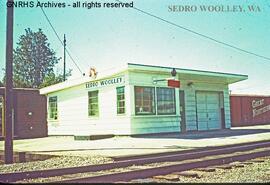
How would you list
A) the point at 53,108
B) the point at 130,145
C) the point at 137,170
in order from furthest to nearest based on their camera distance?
the point at 53,108 < the point at 130,145 < the point at 137,170

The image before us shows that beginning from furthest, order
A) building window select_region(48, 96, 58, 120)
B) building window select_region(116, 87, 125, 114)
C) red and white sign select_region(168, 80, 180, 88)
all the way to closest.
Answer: building window select_region(48, 96, 58, 120)
red and white sign select_region(168, 80, 180, 88)
building window select_region(116, 87, 125, 114)

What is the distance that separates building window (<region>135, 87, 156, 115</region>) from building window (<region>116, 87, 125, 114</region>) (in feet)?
2.14

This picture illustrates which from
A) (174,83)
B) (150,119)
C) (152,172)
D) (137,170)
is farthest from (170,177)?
(174,83)

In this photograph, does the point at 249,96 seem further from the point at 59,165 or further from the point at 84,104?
the point at 59,165

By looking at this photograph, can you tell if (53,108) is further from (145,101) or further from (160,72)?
(160,72)

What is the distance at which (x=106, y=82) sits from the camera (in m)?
17.9

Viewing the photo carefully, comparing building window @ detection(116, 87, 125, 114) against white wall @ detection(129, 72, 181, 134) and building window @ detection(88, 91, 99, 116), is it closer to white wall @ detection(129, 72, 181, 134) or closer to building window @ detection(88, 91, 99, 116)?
white wall @ detection(129, 72, 181, 134)

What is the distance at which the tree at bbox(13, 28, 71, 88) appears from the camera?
31781mm

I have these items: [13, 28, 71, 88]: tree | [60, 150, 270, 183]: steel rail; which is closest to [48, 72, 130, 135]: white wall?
[60, 150, 270, 183]: steel rail

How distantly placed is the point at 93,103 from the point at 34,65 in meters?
22.8

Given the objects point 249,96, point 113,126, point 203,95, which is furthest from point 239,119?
point 113,126

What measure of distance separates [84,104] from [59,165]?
10.9 m

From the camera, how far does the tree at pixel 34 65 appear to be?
104ft

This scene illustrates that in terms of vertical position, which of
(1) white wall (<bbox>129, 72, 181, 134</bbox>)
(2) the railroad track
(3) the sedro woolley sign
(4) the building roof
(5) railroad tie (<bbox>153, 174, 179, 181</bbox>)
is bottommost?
(5) railroad tie (<bbox>153, 174, 179, 181</bbox>)
